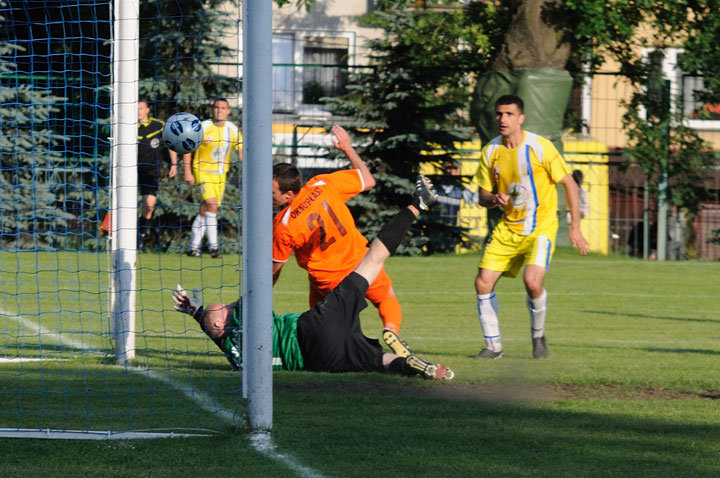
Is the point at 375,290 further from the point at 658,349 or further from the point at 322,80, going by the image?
the point at 322,80

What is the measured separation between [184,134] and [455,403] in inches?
133

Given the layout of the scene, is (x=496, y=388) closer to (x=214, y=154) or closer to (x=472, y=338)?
(x=472, y=338)

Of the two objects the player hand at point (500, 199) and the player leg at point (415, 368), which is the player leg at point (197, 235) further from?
the player leg at point (415, 368)

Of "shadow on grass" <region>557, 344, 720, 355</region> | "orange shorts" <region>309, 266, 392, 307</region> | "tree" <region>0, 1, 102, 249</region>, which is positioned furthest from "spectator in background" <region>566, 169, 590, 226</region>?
"orange shorts" <region>309, 266, 392, 307</region>

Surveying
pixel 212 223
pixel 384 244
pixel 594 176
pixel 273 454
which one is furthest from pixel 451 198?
pixel 273 454

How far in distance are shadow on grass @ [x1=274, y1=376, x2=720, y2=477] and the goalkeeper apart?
0.43 meters

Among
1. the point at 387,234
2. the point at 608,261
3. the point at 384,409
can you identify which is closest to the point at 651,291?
the point at 608,261

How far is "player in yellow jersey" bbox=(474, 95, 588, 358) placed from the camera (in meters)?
8.96

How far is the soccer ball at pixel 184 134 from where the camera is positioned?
8852mm

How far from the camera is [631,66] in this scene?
2188 centimetres

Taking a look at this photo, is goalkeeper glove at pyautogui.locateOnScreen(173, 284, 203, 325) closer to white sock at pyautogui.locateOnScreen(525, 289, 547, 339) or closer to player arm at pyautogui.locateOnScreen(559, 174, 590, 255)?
white sock at pyautogui.locateOnScreen(525, 289, 547, 339)

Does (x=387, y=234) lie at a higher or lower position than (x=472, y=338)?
higher

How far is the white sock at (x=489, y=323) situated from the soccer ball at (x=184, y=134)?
2657mm

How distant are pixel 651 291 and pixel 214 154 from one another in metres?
6.19
